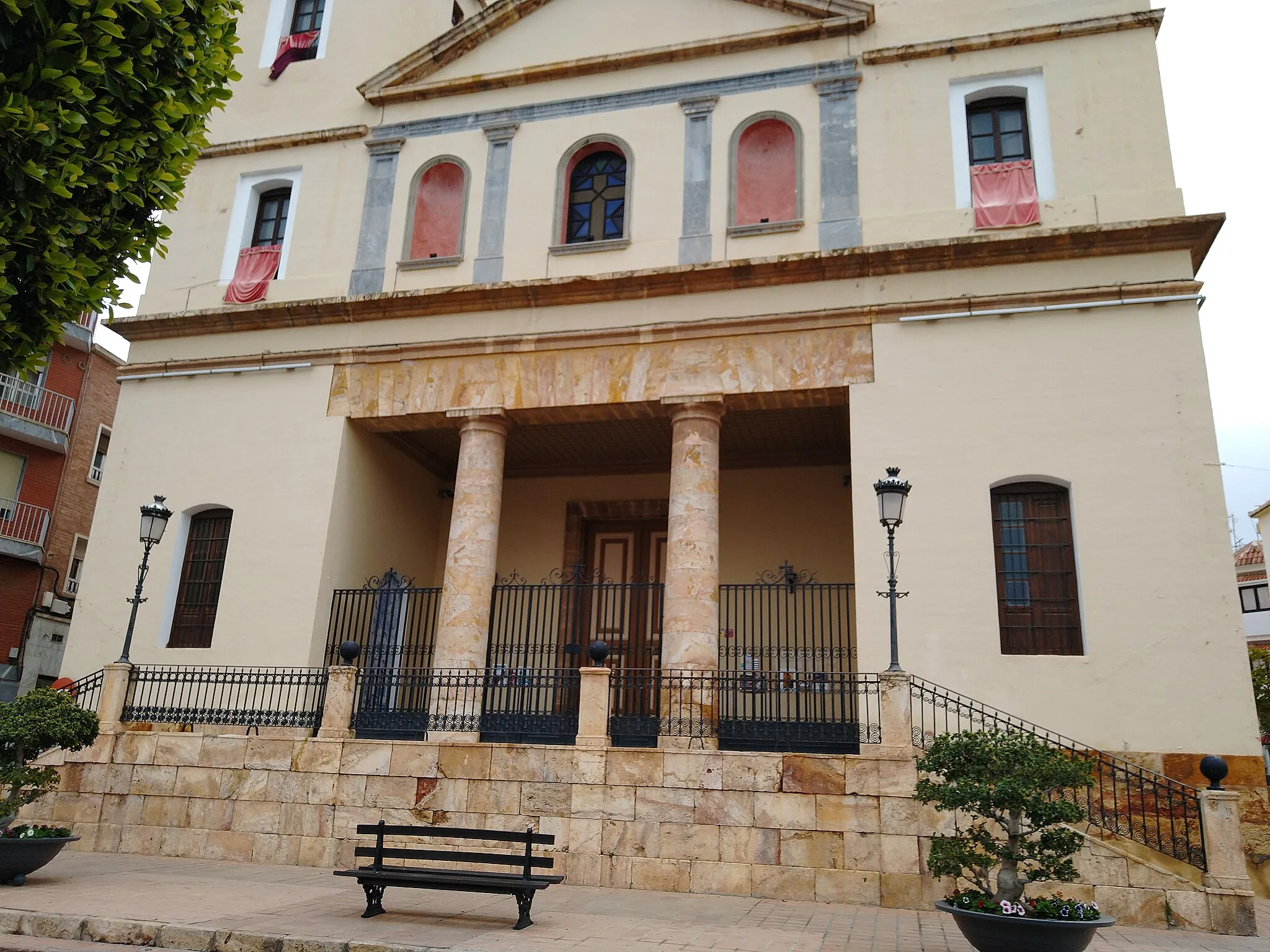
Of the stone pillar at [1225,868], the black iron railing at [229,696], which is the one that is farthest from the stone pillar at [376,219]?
the stone pillar at [1225,868]

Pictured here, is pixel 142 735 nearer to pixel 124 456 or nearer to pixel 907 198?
pixel 124 456

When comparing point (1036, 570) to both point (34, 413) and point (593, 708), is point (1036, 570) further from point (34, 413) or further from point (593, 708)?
point (34, 413)

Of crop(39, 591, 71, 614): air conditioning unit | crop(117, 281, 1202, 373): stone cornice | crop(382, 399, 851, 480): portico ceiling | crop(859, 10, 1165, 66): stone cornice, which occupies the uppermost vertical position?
crop(859, 10, 1165, 66): stone cornice

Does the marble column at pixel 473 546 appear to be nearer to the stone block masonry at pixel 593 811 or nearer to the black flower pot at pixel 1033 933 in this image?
the stone block masonry at pixel 593 811

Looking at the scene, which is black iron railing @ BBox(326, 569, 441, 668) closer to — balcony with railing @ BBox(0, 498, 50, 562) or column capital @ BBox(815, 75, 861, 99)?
column capital @ BBox(815, 75, 861, 99)

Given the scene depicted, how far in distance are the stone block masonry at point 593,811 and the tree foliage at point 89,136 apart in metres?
6.03

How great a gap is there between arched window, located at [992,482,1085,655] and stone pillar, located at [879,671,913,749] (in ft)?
8.05

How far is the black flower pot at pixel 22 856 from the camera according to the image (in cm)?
961

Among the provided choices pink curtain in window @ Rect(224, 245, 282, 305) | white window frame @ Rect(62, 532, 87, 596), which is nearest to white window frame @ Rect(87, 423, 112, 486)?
white window frame @ Rect(62, 532, 87, 596)

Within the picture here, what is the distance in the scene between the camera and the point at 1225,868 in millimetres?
9133

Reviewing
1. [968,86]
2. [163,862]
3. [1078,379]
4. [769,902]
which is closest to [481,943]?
[769,902]

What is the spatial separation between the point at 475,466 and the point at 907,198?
23.9ft

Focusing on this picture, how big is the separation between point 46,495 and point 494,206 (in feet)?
50.6

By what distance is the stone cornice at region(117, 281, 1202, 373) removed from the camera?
511 inches
